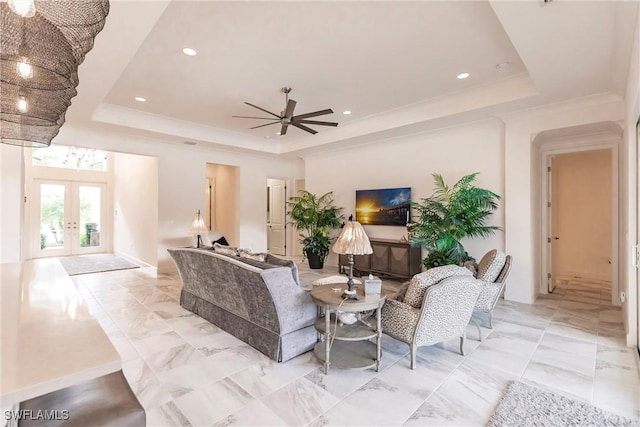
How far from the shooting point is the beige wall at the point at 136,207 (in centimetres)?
694

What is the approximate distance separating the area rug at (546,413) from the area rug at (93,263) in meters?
7.72

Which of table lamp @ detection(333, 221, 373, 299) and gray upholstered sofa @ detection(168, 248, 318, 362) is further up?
table lamp @ detection(333, 221, 373, 299)

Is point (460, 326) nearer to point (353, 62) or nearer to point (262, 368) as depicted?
point (262, 368)

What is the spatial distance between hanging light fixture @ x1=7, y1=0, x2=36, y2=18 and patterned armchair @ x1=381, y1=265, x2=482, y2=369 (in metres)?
2.69

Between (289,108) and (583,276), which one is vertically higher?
(289,108)

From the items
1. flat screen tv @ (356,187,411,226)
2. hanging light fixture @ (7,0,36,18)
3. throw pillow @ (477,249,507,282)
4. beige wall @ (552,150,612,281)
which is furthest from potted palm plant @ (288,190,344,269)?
hanging light fixture @ (7,0,36,18)

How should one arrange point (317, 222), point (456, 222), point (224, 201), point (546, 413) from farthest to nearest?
point (224, 201)
point (317, 222)
point (456, 222)
point (546, 413)

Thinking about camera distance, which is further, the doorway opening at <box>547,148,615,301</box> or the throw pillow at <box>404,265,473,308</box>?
the doorway opening at <box>547,148,615,301</box>

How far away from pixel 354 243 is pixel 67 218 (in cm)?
1022

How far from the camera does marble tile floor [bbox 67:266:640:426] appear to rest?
6.92 ft

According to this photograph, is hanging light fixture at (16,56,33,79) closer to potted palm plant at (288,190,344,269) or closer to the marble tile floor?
the marble tile floor

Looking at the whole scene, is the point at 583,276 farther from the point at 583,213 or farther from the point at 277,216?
the point at 277,216

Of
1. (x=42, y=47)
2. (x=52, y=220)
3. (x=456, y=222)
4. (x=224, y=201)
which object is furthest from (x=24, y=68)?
(x=52, y=220)

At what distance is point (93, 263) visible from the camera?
7.90m
